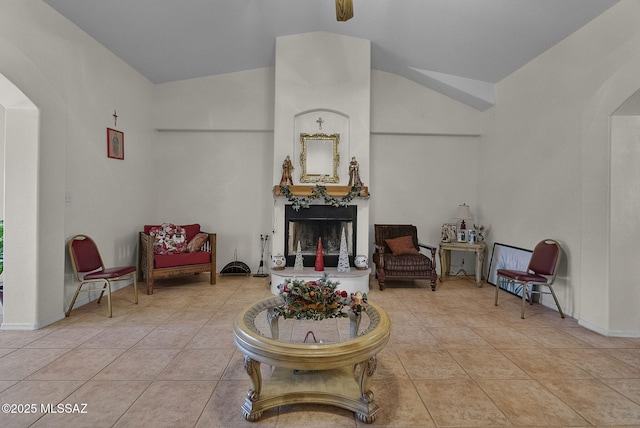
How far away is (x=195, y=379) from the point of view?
2463mm

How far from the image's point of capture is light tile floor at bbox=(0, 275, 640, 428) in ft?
6.70

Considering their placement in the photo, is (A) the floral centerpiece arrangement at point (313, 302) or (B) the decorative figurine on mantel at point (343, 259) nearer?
(A) the floral centerpiece arrangement at point (313, 302)

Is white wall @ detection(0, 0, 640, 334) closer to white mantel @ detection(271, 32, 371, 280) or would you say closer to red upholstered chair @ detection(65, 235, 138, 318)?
red upholstered chair @ detection(65, 235, 138, 318)

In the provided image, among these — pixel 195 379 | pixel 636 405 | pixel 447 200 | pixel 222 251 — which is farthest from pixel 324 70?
pixel 636 405

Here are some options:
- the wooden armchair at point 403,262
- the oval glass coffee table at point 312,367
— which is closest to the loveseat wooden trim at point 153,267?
the wooden armchair at point 403,262

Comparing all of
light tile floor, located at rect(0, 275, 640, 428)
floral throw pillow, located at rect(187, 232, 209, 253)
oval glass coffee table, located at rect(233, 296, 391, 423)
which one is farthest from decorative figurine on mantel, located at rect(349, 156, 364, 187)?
oval glass coffee table, located at rect(233, 296, 391, 423)

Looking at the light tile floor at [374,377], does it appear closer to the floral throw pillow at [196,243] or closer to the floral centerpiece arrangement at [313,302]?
the floral centerpiece arrangement at [313,302]

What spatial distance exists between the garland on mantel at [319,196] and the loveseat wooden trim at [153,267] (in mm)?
→ 1352

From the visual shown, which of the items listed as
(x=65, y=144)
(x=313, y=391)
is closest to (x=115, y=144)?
(x=65, y=144)

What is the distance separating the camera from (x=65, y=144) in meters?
3.80

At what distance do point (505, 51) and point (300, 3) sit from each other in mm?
2811

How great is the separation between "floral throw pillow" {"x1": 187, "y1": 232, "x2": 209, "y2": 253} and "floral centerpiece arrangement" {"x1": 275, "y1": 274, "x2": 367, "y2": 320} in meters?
3.27

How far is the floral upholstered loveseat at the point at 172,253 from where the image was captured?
4785mm

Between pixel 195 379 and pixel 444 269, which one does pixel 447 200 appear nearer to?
pixel 444 269
